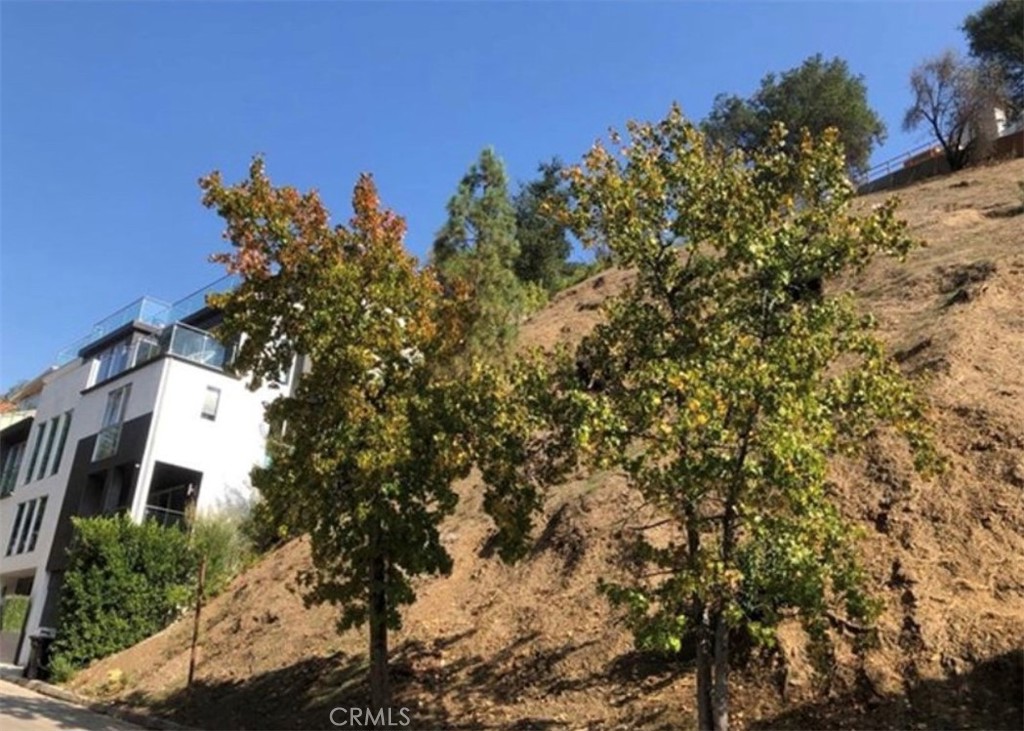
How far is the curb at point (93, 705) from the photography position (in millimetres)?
14964

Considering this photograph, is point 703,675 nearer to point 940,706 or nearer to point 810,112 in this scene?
point 940,706

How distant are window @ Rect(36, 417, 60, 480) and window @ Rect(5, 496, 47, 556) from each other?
1089mm

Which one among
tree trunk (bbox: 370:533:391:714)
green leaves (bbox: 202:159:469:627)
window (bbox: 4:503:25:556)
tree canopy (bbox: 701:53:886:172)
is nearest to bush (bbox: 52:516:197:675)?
window (bbox: 4:503:25:556)

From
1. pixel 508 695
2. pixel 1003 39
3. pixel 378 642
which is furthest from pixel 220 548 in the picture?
pixel 1003 39

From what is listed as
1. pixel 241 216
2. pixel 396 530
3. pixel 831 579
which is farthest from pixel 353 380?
pixel 831 579

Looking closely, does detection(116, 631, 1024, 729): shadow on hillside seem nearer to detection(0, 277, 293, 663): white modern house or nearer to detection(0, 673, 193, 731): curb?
detection(0, 673, 193, 731): curb

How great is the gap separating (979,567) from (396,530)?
7.18 meters

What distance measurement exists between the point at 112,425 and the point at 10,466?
11.1 metres

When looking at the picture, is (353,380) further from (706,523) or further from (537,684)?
(706,523)

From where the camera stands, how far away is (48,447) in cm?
3416

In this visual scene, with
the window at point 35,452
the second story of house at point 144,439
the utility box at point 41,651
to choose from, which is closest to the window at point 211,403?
the second story of house at point 144,439

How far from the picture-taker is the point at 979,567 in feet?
34.2

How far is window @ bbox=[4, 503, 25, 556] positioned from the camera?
3303 centimetres

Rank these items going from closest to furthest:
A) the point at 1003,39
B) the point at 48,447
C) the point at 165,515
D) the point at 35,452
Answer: the point at 165,515 < the point at 48,447 < the point at 35,452 < the point at 1003,39
